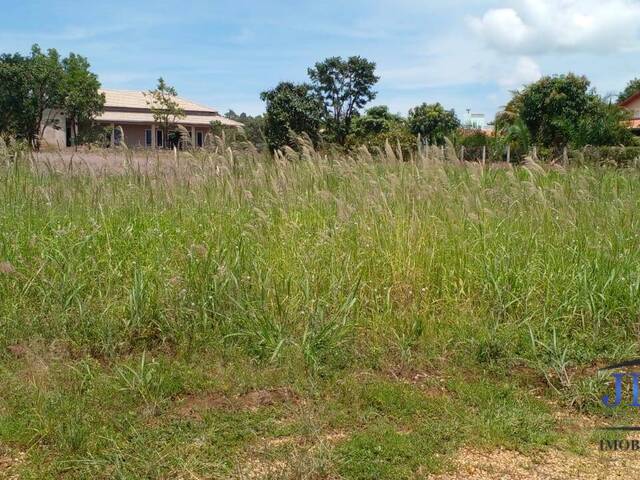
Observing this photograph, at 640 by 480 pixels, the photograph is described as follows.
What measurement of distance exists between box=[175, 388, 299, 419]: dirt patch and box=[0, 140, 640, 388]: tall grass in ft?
0.91

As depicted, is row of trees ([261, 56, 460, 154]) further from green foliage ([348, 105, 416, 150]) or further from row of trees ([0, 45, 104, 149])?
row of trees ([0, 45, 104, 149])

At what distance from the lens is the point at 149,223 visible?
5.44 metres

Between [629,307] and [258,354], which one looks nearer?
[258,354]

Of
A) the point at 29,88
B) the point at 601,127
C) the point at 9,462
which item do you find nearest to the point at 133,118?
the point at 29,88

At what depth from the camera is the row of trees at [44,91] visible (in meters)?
37.2

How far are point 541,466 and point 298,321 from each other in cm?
172

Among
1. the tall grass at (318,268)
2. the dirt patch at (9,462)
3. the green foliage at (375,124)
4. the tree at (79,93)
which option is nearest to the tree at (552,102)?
the green foliage at (375,124)

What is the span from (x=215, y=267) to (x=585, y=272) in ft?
8.75

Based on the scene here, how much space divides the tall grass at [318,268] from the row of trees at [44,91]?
34246mm

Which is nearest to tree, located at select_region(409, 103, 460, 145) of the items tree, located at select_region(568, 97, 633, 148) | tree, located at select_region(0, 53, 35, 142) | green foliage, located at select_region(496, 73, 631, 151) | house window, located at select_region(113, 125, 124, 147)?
green foliage, located at select_region(496, 73, 631, 151)

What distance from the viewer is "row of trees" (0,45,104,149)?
37250 mm

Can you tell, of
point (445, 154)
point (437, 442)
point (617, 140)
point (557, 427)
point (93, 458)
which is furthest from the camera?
point (617, 140)

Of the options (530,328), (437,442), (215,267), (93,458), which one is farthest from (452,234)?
(93,458)

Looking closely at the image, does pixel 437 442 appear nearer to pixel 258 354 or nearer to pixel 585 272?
pixel 258 354
